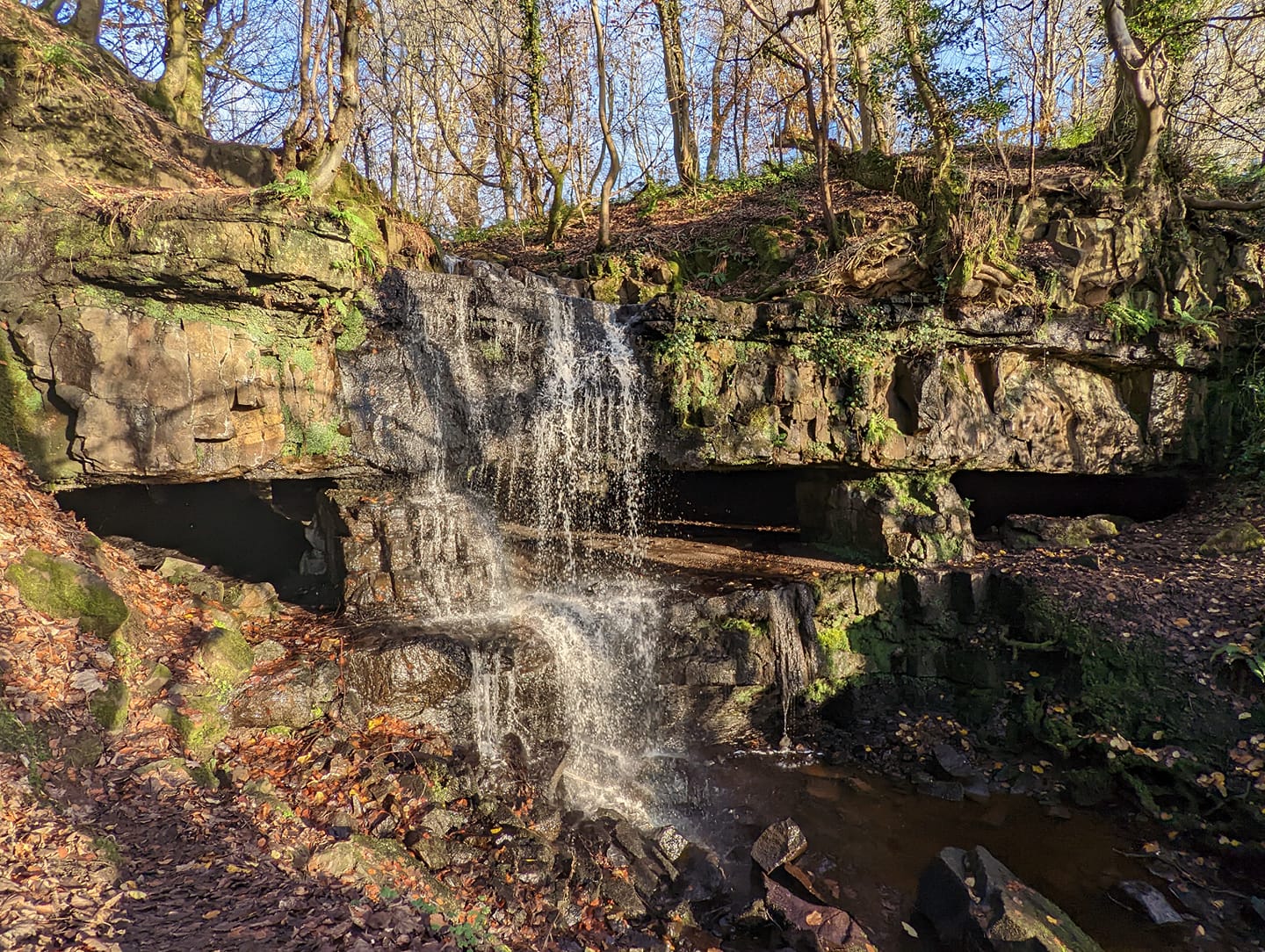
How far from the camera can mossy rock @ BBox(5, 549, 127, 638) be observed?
4.98 meters

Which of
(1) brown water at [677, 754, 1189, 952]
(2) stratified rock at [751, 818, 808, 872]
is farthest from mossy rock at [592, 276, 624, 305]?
(2) stratified rock at [751, 818, 808, 872]

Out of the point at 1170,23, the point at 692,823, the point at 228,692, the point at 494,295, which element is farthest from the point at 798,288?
the point at 228,692

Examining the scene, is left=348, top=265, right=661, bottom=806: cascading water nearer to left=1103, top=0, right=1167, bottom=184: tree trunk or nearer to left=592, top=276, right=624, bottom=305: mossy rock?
left=592, top=276, right=624, bottom=305: mossy rock

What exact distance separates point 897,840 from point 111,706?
22.2 feet

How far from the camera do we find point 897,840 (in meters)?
5.76

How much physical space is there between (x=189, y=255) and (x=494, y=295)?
3372 millimetres

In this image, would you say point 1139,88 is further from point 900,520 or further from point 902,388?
point 900,520

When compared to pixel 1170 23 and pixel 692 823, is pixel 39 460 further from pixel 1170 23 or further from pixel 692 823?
pixel 1170 23

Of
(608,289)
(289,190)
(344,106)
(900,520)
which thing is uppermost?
(344,106)

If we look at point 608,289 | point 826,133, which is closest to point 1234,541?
point 826,133

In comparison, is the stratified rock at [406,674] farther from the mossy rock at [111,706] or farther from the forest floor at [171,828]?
Result: the mossy rock at [111,706]

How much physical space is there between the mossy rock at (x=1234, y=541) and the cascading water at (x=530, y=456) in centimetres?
748

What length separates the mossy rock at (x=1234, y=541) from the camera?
782cm

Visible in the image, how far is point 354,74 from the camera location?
28.8 feet
